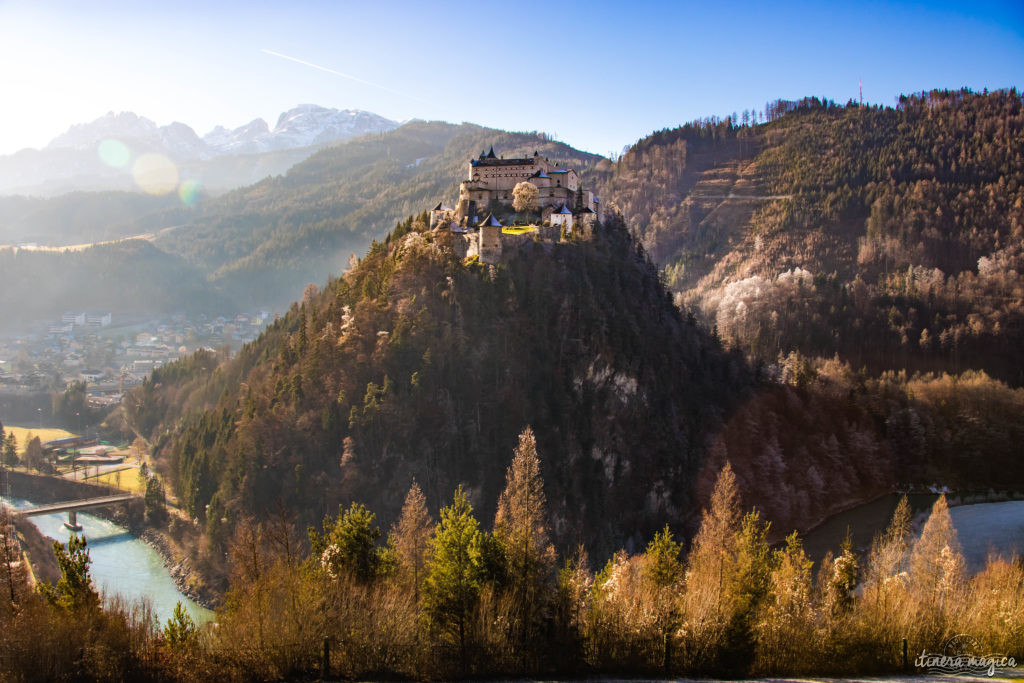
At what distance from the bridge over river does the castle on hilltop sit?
41694 millimetres

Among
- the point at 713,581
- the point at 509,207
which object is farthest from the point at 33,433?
the point at 713,581

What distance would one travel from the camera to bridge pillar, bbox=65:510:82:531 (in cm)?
6040

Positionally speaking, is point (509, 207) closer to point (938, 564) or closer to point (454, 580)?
point (938, 564)

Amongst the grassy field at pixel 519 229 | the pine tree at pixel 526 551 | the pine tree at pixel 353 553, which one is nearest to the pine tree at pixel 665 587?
the pine tree at pixel 526 551

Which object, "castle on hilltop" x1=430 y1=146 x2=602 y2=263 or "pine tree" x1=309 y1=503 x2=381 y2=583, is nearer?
"pine tree" x1=309 y1=503 x2=381 y2=583

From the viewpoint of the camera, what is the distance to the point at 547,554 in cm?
2027

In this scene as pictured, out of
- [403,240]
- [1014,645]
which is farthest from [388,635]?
[403,240]

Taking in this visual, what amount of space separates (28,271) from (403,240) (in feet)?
482

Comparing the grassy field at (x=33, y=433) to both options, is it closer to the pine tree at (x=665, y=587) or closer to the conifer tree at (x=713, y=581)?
the pine tree at (x=665, y=587)

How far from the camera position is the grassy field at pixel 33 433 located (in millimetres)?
79875

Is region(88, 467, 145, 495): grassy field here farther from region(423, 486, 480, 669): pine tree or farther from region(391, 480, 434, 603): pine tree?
region(423, 486, 480, 669): pine tree

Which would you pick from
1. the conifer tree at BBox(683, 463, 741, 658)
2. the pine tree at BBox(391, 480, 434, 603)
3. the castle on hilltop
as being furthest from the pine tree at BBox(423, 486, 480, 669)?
the castle on hilltop

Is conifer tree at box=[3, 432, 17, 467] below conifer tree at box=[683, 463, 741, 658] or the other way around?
below

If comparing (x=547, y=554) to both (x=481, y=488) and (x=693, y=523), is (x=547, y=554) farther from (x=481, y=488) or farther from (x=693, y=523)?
(x=693, y=523)
